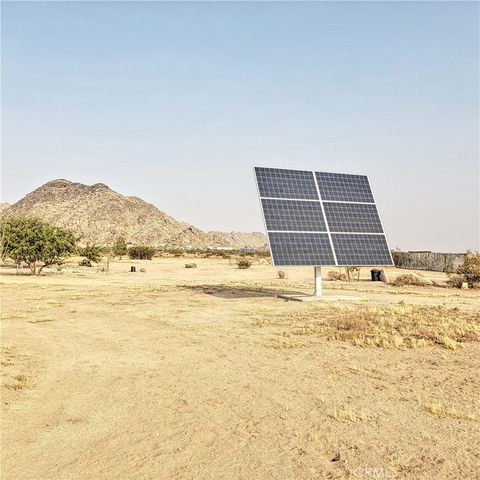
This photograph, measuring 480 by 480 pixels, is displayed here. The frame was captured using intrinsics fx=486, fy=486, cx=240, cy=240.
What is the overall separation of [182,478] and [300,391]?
3972mm

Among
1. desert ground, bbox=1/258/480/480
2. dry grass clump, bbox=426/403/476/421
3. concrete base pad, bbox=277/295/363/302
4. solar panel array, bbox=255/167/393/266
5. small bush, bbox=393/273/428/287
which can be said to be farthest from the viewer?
small bush, bbox=393/273/428/287

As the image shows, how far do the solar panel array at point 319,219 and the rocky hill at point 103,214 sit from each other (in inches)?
5172

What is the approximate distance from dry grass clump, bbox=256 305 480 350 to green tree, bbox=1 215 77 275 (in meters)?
28.8

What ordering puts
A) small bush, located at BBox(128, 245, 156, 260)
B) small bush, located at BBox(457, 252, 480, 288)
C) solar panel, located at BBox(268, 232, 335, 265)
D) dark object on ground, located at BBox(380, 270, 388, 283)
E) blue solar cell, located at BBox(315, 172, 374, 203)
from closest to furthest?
1. solar panel, located at BBox(268, 232, 335, 265)
2. blue solar cell, located at BBox(315, 172, 374, 203)
3. small bush, located at BBox(457, 252, 480, 288)
4. dark object on ground, located at BBox(380, 270, 388, 283)
5. small bush, located at BBox(128, 245, 156, 260)

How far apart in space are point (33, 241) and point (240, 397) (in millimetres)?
36886

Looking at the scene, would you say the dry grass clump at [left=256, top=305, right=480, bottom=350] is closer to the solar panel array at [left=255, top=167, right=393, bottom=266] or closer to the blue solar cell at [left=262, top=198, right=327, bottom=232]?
the solar panel array at [left=255, top=167, right=393, bottom=266]

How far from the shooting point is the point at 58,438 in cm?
723

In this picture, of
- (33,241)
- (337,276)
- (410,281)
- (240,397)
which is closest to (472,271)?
(410,281)

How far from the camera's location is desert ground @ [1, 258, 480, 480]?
6.42 meters

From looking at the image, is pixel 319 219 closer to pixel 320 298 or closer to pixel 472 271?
pixel 320 298

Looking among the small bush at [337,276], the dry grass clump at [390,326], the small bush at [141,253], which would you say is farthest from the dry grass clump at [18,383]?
the small bush at [141,253]

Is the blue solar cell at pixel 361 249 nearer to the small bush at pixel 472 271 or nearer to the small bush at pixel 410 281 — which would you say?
the small bush at pixel 410 281

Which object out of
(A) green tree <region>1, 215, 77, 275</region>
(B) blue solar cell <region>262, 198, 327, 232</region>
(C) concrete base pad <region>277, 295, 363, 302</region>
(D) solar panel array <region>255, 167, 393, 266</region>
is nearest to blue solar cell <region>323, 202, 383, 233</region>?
(D) solar panel array <region>255, 167, 393, 266</region>

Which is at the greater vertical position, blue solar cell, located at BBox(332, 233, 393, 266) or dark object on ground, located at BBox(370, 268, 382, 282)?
blue solar cell, located at BBox(332, 233, 393, 266)
